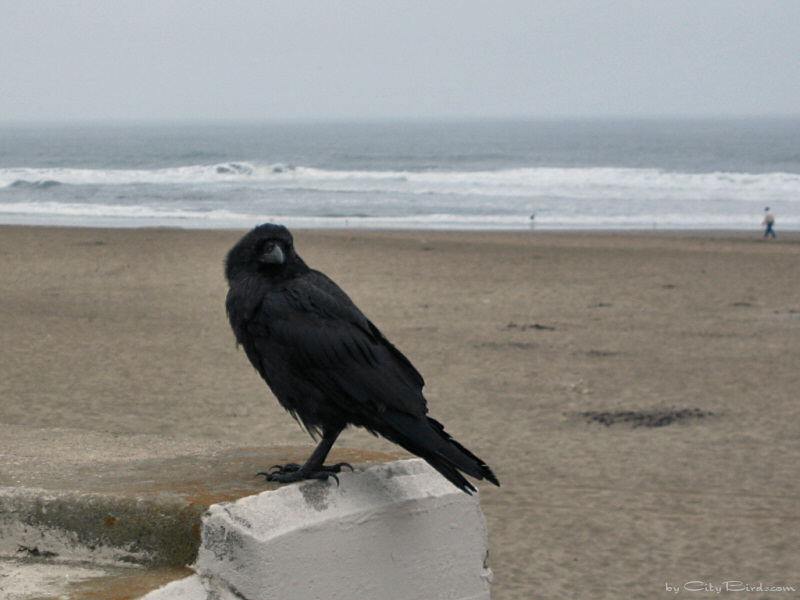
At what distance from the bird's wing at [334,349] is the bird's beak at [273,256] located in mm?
112

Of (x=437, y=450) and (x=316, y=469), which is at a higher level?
(x=437, y=450)

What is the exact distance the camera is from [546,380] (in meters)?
10.2

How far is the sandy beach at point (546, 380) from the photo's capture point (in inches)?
234

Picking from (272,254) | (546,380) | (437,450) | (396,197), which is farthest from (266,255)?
(396,197)

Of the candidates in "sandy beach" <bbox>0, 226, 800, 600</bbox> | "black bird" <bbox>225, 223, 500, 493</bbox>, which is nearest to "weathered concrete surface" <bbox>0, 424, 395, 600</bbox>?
"black bird" <bbox>225, 223, 500, 493</bbox>

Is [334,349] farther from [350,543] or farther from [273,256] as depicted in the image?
[350,543]

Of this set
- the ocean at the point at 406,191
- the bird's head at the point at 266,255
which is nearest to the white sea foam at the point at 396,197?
the ocean at the point at 406,191

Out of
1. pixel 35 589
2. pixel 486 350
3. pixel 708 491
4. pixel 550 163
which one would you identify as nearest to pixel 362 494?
pixel 35 589

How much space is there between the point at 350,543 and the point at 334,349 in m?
0.71

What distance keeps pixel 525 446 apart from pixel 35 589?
5.67 metres

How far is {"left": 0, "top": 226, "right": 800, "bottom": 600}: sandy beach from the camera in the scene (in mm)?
5945

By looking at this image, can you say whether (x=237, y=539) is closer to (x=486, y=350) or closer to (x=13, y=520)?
(x=13, y=520)

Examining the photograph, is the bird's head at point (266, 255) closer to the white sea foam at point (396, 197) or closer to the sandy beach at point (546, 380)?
the sandy beach at point (546, 380)

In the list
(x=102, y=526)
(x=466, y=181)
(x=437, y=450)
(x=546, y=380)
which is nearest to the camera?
(x=102, y=526)
